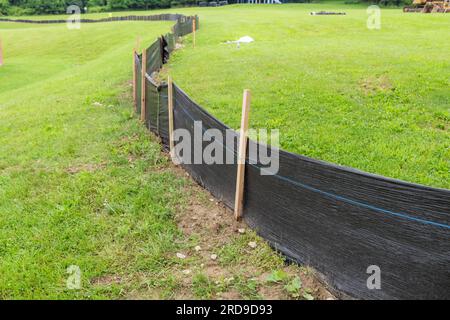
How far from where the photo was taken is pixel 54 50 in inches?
1110

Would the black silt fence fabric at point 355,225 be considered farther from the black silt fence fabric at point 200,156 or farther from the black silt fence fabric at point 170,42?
the black silt fence fabric at point 170,42

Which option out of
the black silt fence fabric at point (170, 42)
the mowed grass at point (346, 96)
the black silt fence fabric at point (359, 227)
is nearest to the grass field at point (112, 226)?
the black silt fence fabric at point (359, 227)

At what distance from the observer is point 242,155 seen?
14.8ft

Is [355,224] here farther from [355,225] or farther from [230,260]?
[230,260]

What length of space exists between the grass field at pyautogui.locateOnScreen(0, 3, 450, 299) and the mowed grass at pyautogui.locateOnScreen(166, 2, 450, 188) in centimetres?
4

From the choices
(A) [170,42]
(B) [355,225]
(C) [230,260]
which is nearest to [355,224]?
(B) [355,225]

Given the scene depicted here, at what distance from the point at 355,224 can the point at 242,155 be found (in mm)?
1599

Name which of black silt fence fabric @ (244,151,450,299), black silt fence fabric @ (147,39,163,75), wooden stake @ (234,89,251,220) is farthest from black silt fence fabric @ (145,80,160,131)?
black silt fence fabric @ (244,151,450,299)

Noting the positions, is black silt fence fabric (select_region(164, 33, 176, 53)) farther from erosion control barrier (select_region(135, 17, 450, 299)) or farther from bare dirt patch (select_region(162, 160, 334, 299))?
erosion control barrier (select_region(135, 17, 450, 299))

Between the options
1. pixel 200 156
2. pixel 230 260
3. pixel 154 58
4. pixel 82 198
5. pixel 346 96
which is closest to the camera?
pixel 230 260
